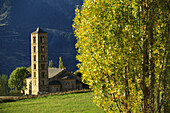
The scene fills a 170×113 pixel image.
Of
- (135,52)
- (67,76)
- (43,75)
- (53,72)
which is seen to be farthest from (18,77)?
(135,52)

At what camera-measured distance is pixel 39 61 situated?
272 feet

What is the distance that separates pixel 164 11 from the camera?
42.2 feet

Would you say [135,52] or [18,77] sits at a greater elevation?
[18,77]

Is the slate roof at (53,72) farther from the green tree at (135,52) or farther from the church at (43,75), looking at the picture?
the green tree at (135,52)

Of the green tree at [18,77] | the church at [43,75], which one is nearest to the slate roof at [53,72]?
the church at [43,75]

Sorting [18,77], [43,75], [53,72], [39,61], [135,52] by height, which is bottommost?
[135,52]

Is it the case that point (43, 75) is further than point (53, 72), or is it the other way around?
point (53, 72)

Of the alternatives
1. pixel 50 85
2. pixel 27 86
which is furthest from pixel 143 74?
pixel 27 86

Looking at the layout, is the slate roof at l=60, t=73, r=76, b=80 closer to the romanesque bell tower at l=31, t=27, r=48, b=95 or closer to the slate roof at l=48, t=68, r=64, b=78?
the slate roof at l=48, t=68, r=64, b=78

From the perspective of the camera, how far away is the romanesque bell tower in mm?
81188

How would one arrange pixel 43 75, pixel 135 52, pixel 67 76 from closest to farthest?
pixel 135 52
pixel 43 75
pixel 67 76

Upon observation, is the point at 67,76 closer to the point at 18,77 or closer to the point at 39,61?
the point at 39,61

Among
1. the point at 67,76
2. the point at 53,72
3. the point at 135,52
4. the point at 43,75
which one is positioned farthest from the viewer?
the point at 53,72

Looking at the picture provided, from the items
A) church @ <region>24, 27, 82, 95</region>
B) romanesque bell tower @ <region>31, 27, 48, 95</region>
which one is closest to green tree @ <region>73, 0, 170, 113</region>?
church @ <region>24, 27, 82, 95</region>
